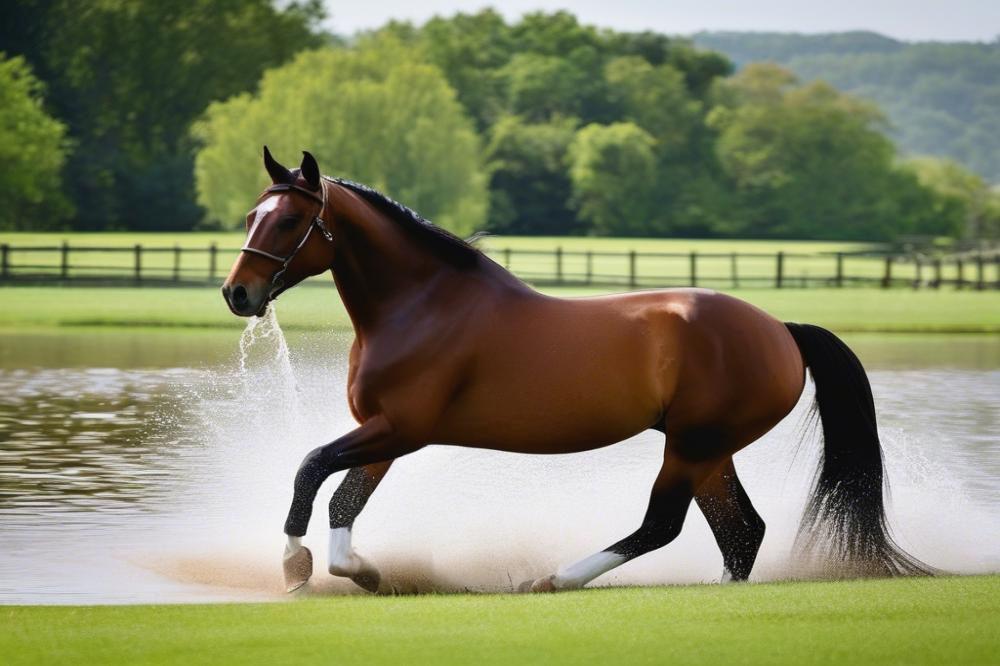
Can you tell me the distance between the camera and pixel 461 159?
222ft

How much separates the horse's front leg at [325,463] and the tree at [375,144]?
5850 centimetres

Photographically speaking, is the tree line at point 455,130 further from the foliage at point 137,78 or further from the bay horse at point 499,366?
the bay horse at point 499,366

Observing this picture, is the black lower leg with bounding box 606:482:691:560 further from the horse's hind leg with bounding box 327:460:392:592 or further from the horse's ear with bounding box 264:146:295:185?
the horse's ear with bounding box 264:146:295:185

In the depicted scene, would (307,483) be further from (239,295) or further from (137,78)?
(137,78)

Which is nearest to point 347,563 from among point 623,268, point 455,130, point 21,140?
point 623,268

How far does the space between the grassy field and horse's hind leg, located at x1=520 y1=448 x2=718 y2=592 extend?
36.8 meters

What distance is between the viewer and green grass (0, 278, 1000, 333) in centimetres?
3022

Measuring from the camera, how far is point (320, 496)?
10.9 metres

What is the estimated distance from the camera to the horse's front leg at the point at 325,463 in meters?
7.45

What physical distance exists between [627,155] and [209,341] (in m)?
73.4

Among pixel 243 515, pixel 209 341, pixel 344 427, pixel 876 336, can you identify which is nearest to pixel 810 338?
pixel 243 515

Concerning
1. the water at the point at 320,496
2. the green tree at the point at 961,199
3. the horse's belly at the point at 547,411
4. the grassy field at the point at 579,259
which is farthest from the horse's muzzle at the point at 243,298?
the green tree at the point at 961,199

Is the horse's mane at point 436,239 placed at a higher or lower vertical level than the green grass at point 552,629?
higher

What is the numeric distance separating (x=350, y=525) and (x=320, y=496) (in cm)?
325
